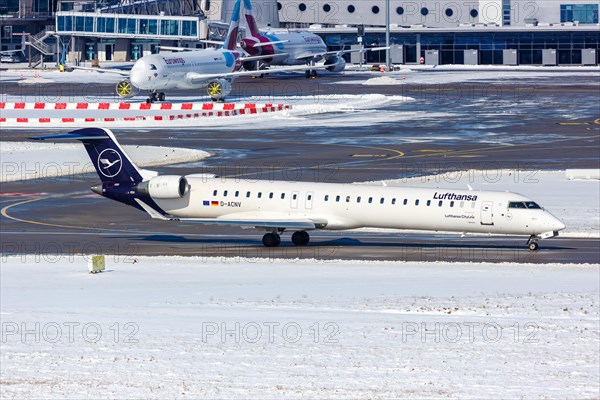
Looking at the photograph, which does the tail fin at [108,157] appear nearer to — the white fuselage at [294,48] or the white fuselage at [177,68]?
the white fuselage at [177,68]

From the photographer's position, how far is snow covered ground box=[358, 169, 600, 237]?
53.6 m

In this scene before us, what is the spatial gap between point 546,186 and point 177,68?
191 feet

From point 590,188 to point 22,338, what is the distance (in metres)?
38.6

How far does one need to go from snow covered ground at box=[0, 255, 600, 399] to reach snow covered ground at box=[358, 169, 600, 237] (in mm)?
12941

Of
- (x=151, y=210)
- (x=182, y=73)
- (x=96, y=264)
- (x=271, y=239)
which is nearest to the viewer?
(x=96, y=264)

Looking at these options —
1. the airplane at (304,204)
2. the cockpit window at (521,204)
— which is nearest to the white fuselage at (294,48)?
the airplane at (304,204)

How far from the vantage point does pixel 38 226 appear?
2019 inches

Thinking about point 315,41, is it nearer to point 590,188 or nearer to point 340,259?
point 590,188

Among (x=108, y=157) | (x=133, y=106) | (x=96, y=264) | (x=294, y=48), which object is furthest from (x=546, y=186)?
(x=294, y=48)

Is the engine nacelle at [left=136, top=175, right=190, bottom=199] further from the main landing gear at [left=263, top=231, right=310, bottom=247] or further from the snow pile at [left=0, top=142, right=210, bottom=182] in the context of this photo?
the snow pile at [left=0, top=142, right=210, bottom=182]

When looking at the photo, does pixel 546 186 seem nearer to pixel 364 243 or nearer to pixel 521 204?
pixel 364 243

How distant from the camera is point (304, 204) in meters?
46.4

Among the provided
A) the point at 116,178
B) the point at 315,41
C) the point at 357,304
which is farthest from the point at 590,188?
the point at 315,41

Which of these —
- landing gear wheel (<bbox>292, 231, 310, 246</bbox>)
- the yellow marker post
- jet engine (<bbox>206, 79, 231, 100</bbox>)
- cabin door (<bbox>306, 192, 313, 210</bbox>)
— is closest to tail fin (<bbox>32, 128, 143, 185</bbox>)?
landing gear wheel (<bbox>292, 231, 310, 246</bbox>)
